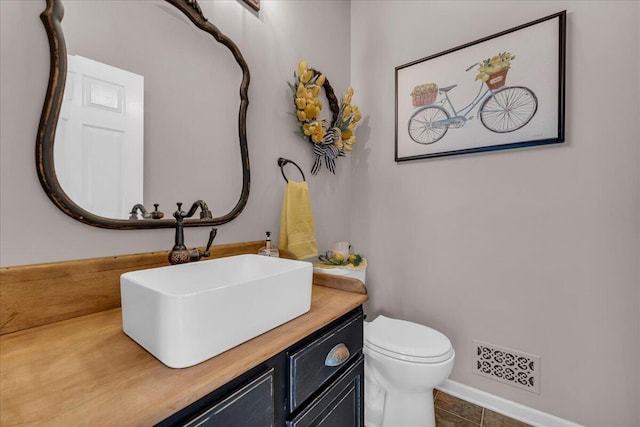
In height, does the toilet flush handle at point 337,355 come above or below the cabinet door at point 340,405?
above

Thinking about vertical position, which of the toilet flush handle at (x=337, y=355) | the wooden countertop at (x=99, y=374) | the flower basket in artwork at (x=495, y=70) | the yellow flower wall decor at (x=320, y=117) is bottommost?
the toilet flush handle at (x=337, y=355)

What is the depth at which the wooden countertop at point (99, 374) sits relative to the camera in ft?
1.48

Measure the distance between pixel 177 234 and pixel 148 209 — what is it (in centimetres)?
15

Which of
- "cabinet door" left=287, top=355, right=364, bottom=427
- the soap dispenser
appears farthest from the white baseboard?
the soap dispenser

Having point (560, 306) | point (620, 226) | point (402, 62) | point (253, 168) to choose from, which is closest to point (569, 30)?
point (402, 62)

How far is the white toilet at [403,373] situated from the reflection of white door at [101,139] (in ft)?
4.03

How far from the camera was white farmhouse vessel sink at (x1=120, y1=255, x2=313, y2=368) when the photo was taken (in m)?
0.58

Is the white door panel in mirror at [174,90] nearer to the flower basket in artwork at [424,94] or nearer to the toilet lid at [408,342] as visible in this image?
the toilet lid at [408,342]

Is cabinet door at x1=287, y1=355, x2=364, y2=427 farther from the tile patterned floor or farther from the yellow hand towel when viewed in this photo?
the tile patterned floor

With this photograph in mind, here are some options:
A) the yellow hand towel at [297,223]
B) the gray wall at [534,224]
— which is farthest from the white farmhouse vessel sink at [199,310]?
the gray wall at [534,224]

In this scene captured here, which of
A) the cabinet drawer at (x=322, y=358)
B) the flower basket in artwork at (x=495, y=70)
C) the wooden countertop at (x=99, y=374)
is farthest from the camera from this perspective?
the flower basket in artwork at (x=495, y=70)

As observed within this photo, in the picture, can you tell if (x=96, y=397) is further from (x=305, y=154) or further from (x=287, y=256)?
(x=305, y=154)

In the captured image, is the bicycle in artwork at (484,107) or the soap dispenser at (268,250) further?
the bicycle in artwork at (484,107)

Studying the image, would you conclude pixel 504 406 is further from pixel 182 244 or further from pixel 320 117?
pixel 320 117
